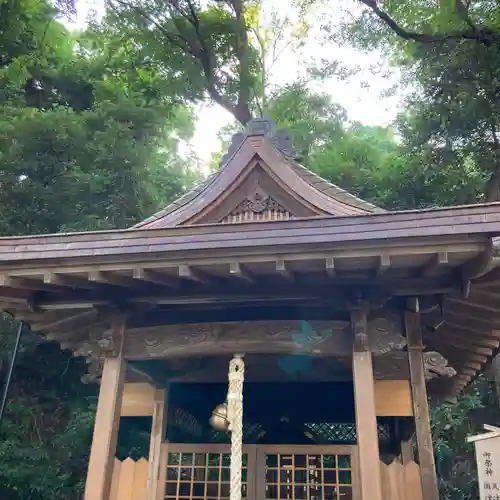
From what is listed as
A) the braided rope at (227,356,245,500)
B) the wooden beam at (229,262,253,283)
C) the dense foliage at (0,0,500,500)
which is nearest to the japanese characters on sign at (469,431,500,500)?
the braided rope at (227,356,245,500)

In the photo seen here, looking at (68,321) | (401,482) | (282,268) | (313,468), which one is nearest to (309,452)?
(313,468)

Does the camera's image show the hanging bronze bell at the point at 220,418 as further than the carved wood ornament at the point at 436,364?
No

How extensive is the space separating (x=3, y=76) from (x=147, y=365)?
8.43 m

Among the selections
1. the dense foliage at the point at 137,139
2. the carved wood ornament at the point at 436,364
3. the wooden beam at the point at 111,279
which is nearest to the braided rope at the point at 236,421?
the wooden beam at the point at 111,279

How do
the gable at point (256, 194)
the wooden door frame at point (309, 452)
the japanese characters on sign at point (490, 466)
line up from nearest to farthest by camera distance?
the japanese characters on sign at point (490, 466) < the wooden door frame at point (309, 452) < the gable at point (256, 194)

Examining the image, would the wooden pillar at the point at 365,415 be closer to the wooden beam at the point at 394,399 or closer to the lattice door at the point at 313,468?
the wooden beam at the point at 394,399

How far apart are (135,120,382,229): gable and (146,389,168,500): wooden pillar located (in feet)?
6.24

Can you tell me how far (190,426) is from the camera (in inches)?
281

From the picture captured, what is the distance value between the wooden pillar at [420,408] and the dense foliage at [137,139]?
6.98m

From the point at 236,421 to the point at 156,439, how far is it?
1728 millimetres

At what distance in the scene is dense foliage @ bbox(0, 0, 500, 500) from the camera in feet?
33.1

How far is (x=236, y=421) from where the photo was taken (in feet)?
12.9

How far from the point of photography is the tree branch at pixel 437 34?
9859 mm

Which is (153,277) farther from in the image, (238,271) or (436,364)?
(436,364)
